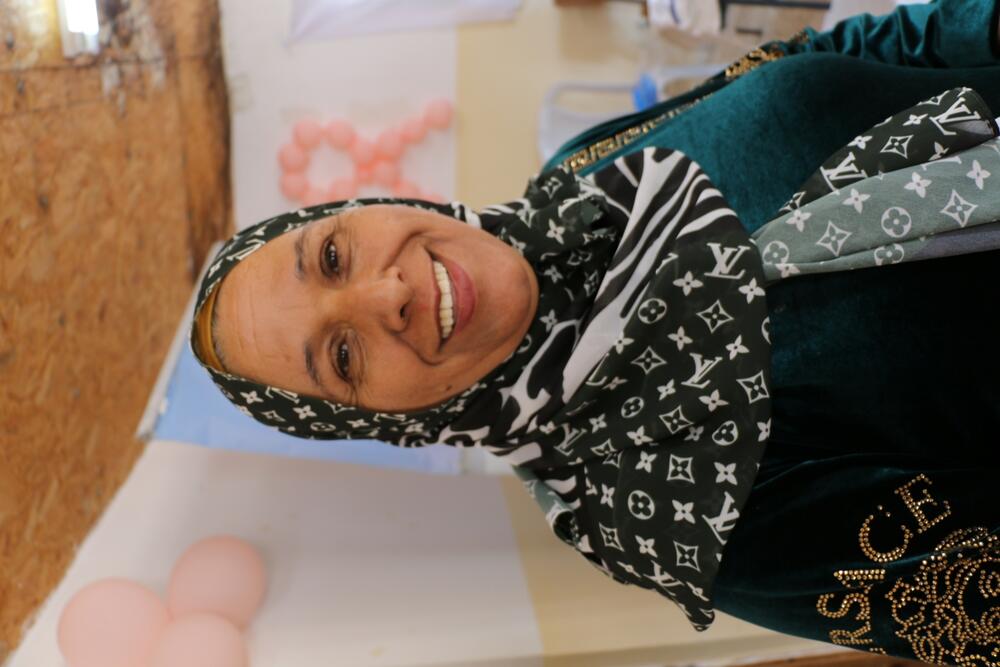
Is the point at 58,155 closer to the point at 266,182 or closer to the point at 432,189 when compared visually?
the point at 266,182

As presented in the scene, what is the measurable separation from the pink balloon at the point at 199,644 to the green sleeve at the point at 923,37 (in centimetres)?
159

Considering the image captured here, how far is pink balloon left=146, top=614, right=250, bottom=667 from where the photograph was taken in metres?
1.46

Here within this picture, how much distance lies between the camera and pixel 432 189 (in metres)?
2.71

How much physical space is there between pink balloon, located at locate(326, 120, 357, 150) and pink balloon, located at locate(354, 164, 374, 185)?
9cm

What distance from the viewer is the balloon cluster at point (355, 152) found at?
2572 mm

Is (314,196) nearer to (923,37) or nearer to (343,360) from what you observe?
(343,360)

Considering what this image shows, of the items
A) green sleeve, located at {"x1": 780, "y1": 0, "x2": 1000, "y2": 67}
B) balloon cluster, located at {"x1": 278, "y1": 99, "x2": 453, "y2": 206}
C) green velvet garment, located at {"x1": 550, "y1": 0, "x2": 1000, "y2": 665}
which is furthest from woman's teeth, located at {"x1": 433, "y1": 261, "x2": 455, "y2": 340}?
balloon cluster, located at {"x1": 278, "y1": 99, "x2": 453, "y2": 206}

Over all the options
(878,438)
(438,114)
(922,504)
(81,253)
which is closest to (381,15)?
(438,114)

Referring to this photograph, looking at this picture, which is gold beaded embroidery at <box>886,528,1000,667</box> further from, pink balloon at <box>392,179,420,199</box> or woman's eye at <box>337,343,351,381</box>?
pink balloon at <box>392,179,420,199</box>

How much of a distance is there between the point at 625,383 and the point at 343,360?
436 millimetres


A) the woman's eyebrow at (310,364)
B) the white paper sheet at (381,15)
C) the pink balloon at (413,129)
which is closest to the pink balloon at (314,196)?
the pink balloon at (413,129)

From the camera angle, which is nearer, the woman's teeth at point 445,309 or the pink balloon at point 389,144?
the woman's teeth at point 445,309

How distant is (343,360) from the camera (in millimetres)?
1174

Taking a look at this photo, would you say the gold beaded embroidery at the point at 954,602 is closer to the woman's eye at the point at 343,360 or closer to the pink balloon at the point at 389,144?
the woman's eye at the point at 343,360
